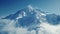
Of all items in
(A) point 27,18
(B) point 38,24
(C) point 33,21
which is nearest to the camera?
(B) point 38,24

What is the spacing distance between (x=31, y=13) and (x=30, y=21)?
4366 millimetres

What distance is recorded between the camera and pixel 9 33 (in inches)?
1221

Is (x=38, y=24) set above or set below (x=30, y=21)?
below

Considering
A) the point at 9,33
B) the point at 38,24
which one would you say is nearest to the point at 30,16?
the point at 38,24

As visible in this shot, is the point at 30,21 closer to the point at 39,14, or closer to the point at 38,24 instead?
the point at 39,14

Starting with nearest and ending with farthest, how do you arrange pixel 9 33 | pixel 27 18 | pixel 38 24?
pixel 9 33 < pixel 38 24 < pixel 27 18

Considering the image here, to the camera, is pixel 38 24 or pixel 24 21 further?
pixel 24 21

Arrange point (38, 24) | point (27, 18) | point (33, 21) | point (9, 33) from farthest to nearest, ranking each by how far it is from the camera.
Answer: point (27, 18)
point (33, 21)
point (38, 24)
point (9, 33)

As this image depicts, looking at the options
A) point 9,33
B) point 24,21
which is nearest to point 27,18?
point 24,21

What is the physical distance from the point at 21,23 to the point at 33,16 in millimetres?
5470

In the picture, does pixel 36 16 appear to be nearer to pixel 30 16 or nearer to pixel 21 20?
pixel 30 16

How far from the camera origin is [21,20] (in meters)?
53.6

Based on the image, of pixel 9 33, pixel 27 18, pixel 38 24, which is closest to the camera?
pixel 9 33

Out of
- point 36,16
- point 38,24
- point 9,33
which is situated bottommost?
point 9,33
